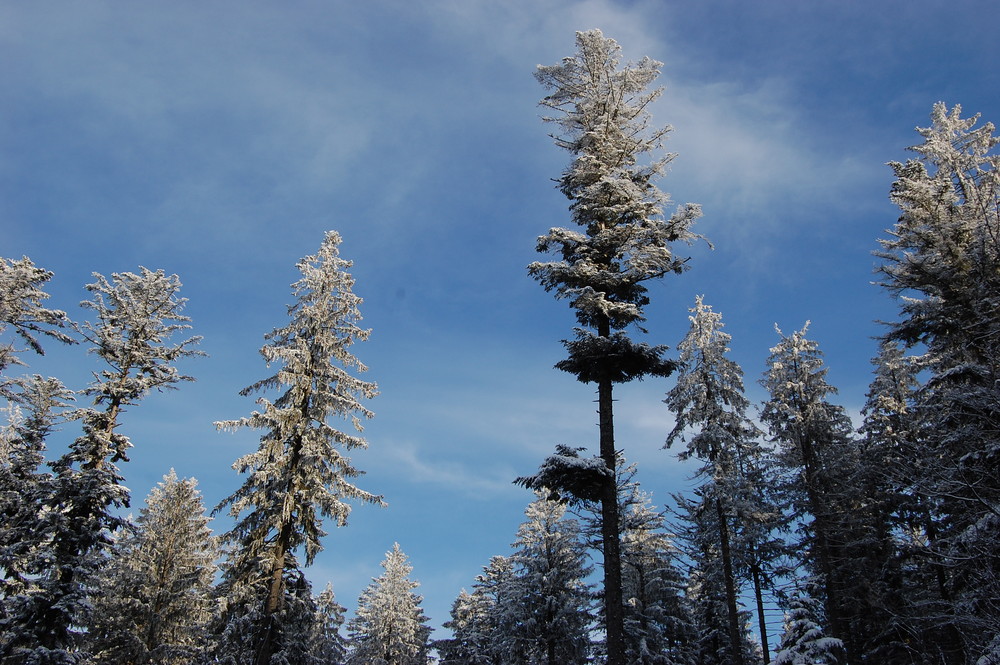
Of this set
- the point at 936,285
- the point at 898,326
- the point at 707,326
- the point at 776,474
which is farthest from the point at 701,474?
the point at 936,285

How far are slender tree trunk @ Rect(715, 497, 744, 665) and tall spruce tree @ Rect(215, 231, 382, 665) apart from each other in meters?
13.0

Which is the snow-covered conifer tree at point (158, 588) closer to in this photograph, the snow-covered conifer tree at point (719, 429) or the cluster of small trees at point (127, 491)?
the cluster of small trees at point (127, 491)

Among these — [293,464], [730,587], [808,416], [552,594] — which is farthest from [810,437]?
[293,464]

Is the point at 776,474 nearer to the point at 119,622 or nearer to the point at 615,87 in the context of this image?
the point at 615,87

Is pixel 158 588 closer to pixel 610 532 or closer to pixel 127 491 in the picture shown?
pixel 127 491

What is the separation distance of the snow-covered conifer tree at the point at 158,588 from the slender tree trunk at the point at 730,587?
21318 mm

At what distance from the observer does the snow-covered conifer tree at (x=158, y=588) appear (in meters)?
26.6

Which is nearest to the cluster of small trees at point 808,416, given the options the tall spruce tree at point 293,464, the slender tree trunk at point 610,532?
the slender tree trunk at point 610,532

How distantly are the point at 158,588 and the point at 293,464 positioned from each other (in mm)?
15054

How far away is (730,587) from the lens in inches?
859

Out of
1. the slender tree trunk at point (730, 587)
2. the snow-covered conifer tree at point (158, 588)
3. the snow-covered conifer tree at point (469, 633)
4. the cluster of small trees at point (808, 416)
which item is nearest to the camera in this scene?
the cluster of small trees at point (808, 416)

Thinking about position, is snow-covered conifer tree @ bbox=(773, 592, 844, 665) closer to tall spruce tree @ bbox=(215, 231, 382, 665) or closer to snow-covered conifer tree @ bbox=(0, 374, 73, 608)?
tall spruce tree @ bbox=(215, 231, 382, 665)

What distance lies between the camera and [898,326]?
19547 millimetres

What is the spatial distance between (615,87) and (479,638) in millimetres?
34055
